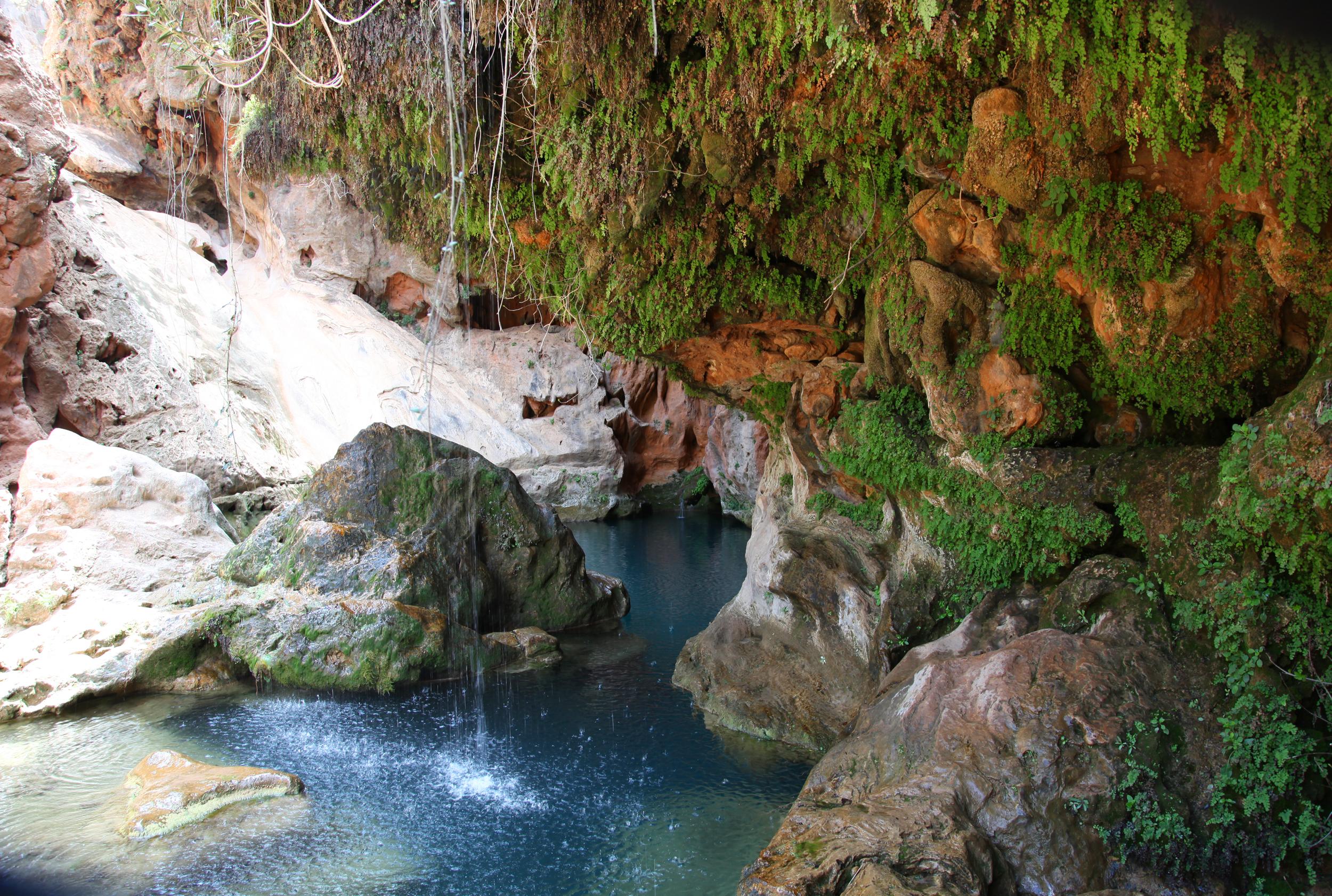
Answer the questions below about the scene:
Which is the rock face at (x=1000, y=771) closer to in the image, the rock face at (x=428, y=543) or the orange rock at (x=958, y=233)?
the orange rock at (x=958, y=233)

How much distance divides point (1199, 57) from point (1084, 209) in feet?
4.17

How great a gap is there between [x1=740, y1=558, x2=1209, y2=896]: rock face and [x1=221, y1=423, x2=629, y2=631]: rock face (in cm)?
647

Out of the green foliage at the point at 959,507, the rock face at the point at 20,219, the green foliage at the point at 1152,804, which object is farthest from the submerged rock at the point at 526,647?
the rock face at the point at 20,219

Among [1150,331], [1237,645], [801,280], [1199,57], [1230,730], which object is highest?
[1199,57]

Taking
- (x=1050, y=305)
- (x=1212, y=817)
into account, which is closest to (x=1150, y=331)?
(x=1050, y=305)

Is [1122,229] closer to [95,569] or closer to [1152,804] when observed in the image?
[1152,804]

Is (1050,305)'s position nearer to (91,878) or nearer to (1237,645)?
(1237,645)

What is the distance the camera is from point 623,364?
25.2 m

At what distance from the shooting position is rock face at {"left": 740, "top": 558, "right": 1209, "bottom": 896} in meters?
5.16

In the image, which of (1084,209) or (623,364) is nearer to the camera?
(1084,209)

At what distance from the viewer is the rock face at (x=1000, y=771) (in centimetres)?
516

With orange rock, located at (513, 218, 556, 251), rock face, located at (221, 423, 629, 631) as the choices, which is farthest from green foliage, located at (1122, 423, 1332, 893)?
rock face, located at (221, 423, 629, 631)

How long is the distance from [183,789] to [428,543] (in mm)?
4779

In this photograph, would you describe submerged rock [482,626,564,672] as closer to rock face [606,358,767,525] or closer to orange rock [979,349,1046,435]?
orange rock [979,349,1046,435]
